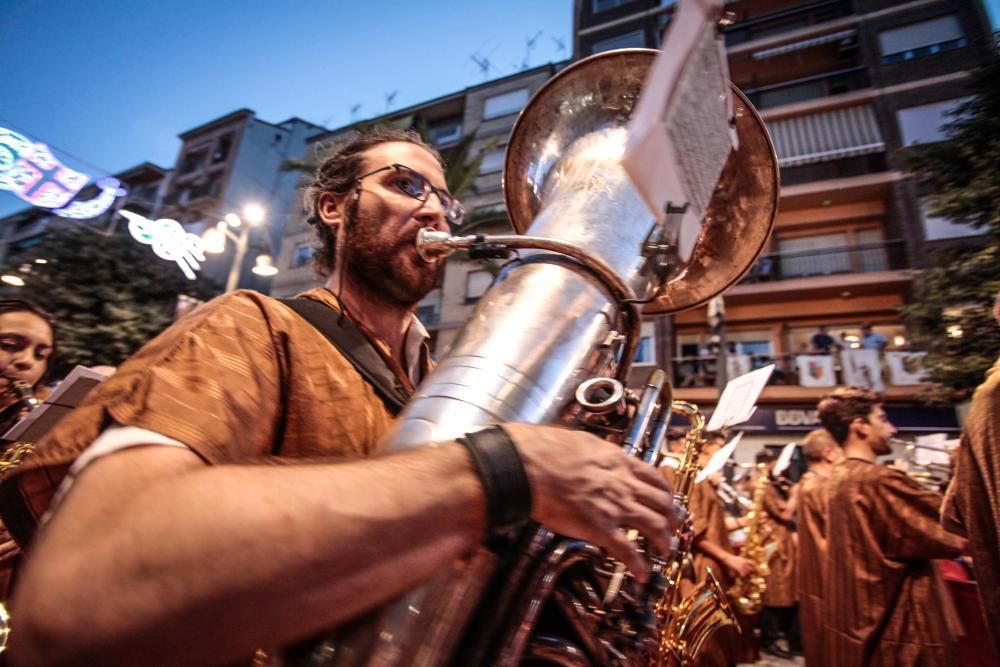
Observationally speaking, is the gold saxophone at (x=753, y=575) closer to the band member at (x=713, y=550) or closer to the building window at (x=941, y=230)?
the band member at (x=713, y=550)

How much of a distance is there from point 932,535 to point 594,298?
314cm

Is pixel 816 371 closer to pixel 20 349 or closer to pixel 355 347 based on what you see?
pixel 355 347

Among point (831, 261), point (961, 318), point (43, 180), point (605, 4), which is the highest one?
point (605, 4)

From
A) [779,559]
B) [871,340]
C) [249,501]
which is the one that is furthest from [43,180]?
[871,340]

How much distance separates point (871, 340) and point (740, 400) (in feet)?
49.1

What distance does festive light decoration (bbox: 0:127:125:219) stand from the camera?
35.6ft

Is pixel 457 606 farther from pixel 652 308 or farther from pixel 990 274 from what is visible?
pixel 990 274

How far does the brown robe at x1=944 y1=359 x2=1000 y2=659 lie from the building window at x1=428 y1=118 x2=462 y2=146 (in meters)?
23.5

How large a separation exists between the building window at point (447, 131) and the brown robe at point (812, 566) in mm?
22450

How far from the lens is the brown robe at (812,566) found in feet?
11.7

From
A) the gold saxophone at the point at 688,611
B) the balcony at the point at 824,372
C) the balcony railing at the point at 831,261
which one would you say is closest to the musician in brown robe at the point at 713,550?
the gold saxophone at the point at 688,611

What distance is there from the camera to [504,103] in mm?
21734

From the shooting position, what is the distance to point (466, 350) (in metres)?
1.09

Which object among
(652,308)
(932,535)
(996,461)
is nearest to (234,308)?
(652,308)
